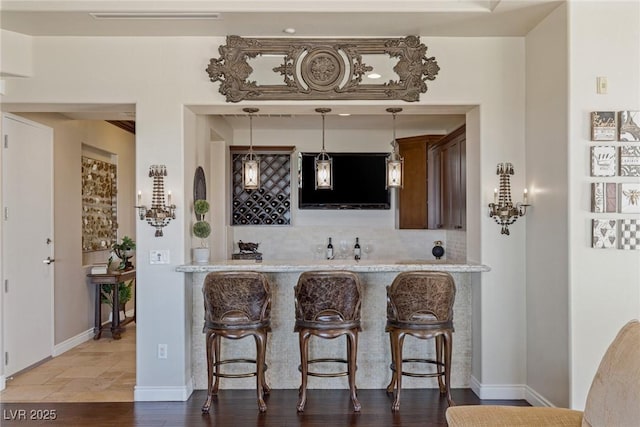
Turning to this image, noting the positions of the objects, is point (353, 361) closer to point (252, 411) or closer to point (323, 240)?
point (252, 411)

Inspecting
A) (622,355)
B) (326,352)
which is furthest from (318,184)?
(622,355)

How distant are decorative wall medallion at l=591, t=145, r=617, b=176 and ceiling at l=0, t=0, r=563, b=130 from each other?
3.51ft

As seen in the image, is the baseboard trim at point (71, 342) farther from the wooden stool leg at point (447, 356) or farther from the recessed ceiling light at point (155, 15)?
the wooden stool leg at point (447, 356)

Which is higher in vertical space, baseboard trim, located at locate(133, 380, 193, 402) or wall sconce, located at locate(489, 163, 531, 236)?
wall sconce, located at locate(489, 163, 531, 236)

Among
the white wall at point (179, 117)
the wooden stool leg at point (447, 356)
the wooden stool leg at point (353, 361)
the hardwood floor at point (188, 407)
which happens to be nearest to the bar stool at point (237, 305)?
the hardwood floor at point (188, 407)

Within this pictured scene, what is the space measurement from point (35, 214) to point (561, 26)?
16.3ft

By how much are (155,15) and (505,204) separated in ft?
10.0

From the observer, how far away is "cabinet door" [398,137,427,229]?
6465mm

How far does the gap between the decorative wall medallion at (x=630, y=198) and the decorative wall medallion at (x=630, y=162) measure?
8cm

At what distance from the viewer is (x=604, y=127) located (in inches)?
128

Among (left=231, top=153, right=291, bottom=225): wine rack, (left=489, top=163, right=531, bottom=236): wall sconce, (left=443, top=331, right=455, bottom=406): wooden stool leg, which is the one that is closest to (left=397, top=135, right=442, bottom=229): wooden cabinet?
(left=231, top=153, right=291, bottom=225): wine rack

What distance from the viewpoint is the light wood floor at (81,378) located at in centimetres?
413

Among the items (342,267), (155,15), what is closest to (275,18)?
(155,15)

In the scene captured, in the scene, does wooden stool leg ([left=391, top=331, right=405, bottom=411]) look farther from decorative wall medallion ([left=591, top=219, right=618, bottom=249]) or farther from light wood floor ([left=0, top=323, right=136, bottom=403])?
light wood floor ([left=0, top=323, right=136, bottom=403])
